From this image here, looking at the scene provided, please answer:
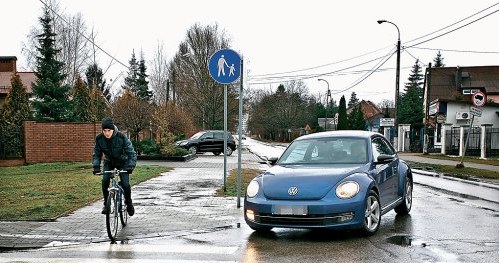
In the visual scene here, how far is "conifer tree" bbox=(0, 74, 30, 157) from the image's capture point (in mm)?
21719

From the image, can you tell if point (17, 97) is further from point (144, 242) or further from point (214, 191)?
point (144, 242)

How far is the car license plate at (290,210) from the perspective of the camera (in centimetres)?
646

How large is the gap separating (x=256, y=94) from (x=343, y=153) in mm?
95817

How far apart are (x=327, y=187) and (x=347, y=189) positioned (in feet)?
0.90

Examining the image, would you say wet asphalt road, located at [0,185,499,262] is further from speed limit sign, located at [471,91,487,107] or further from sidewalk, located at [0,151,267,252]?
speed limit sign, located at [471,91,487,107]

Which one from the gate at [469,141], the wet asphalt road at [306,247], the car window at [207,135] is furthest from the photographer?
the gate at [469,141]

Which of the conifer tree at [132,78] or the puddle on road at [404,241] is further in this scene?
the conifer tree at [132,78]

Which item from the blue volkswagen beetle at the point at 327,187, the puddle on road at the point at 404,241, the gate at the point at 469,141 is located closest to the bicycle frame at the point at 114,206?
the blue volkswagen beetle at the point at 327,187

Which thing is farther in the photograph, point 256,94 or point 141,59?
point 256,94

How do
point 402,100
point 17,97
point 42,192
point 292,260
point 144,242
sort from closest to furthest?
1. point 292,260
2. point 144,242
3. point 42,192
4. point 17,97
5. point 402,100

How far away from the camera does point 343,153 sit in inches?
308

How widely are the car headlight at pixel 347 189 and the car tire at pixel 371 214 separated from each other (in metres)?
0.25

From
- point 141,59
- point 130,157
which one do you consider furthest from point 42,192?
point 141,59

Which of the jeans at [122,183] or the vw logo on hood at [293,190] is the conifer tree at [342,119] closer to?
the jeans at [122,183]
